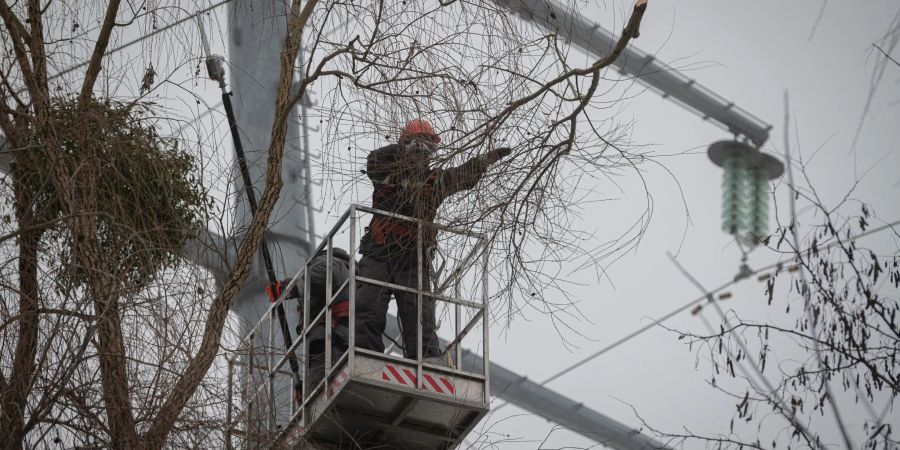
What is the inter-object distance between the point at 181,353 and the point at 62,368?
53cm

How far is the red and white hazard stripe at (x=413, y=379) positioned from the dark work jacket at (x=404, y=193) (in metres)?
0.61

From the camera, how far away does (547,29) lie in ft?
27.0

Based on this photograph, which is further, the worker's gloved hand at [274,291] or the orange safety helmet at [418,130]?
the worker's gloved hand at [274,291]

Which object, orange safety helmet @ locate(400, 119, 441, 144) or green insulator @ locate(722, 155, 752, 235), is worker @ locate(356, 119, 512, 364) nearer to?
orange safety helmet @ locate(400, 119, 441, 144)

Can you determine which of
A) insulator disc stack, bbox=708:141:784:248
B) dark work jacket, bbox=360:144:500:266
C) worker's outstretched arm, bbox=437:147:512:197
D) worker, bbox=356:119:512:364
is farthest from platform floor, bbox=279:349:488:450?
insulator disc stack, bbox=708:141:784:248

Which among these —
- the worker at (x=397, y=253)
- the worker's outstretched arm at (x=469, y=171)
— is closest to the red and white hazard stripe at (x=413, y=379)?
the worker at (x=397, y=253)

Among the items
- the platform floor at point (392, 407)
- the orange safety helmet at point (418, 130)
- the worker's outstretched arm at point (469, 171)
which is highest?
the orange safety helmet at point (418, 130)

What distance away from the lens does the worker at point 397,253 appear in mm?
8391

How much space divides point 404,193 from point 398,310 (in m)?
1.17

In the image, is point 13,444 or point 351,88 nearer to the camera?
point 13,444

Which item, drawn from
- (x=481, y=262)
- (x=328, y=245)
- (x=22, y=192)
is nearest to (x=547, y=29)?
(x=481, y=262)

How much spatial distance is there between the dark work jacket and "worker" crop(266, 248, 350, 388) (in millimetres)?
331

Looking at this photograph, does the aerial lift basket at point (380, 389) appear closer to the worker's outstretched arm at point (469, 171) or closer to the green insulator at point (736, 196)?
the worker's outstretched arm at point (469, 171)

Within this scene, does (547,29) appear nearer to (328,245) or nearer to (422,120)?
(422,120)
